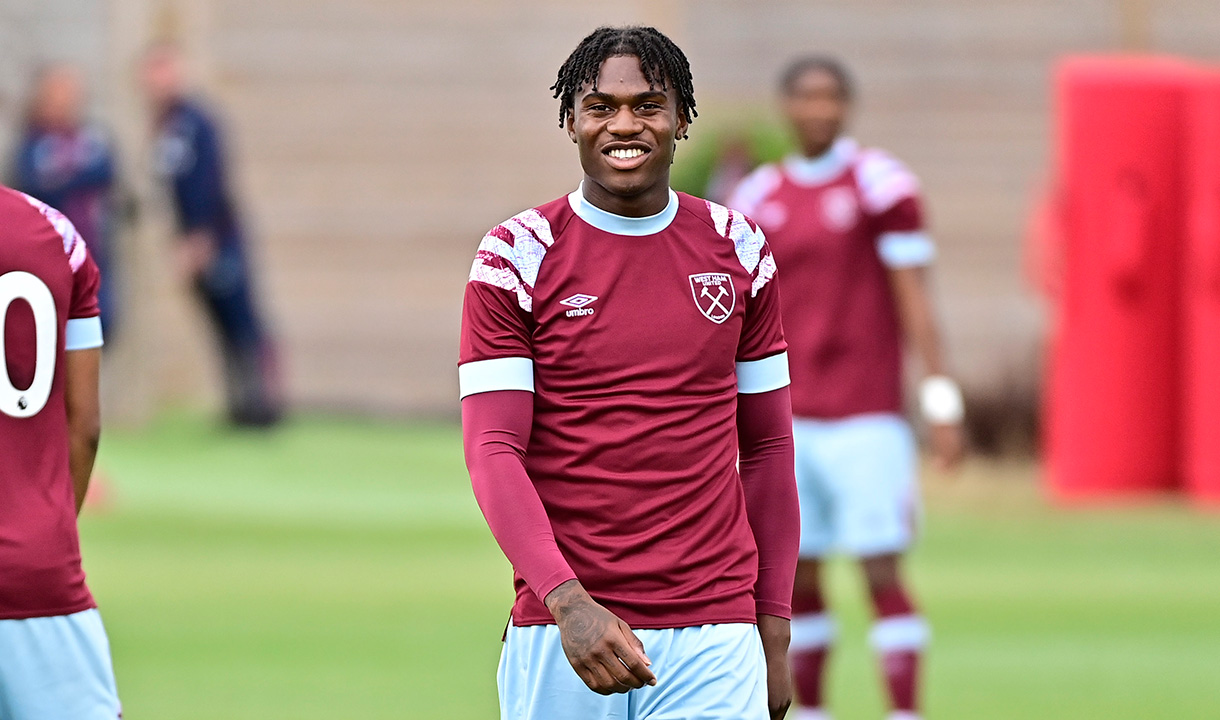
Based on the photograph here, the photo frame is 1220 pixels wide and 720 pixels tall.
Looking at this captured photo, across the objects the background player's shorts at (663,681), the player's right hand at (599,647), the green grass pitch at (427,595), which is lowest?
the green grass pitch at (427,595)

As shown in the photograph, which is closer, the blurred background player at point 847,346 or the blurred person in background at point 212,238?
the blurred background player at point 847,346

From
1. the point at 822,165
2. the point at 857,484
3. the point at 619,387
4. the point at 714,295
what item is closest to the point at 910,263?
the point at 822,165

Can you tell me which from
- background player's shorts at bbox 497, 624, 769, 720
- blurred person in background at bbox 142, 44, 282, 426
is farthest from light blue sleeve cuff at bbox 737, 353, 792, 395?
blurred person in background at bbox 142, 44, 282, 426

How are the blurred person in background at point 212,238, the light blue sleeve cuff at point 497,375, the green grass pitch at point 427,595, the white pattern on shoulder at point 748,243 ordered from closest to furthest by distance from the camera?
1. the light blue sleeve cuff at point 497,375
2. the white pattern on shoulder at point 748,243
3. the green grass pitch at point 427,595
4. the blurred person in background at point 212,238

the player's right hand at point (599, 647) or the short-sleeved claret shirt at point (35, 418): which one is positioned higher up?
the short-sleeved claret shirt at point (35, 418)

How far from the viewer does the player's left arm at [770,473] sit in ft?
14.6

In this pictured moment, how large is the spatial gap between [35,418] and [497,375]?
1.07m

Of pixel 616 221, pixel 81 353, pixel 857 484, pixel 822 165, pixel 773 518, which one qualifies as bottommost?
pixel 857 484

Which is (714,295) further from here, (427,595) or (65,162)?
(65,162)

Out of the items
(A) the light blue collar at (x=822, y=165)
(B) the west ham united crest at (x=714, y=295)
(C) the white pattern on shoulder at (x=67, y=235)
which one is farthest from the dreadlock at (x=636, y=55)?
(A) the light blue collar at (x=822, y=165)

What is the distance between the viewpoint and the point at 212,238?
1711 cm

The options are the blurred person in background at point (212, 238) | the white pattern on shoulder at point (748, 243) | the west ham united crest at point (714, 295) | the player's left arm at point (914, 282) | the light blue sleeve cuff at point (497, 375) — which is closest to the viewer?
the light blue sleeve cuff at point (497, 375)

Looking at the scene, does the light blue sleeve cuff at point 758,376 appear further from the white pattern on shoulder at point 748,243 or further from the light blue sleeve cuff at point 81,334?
the light blue sleeve cuff at point 81,334

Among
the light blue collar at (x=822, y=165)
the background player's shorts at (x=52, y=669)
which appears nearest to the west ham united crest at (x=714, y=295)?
the background player's shorts at (x=52, y=669)
